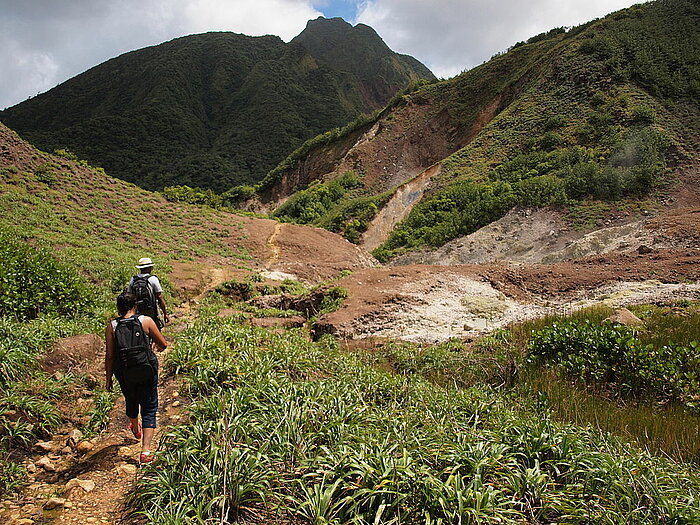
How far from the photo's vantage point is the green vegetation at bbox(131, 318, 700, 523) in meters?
1.94

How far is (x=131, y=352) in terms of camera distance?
284 centimetres

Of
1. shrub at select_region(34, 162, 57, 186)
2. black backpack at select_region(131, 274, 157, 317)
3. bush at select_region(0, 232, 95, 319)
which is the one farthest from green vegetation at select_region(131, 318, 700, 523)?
shrub at select_region(34, 162, 57, 186)

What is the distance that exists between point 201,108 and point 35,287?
235ft

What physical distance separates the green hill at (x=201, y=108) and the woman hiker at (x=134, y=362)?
166 ft

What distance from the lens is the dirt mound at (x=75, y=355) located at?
4.26 meters

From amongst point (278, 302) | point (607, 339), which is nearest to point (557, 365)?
point (607, 339)

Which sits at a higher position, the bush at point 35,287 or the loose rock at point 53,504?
the bush at point 35,287

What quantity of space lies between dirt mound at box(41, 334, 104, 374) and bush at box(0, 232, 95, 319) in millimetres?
1116

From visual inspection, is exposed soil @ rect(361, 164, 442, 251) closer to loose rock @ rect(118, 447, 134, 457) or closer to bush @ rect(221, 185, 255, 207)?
loose rock @ rect(118, 447, 134, 457)

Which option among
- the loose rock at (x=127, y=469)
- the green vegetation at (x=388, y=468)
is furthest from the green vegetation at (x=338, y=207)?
the loose rock at (x=127, y=469)

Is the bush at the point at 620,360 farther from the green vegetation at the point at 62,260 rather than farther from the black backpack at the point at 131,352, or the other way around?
the green vegetation at the point at 62,260

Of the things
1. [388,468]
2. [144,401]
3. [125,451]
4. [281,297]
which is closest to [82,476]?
[125,451]

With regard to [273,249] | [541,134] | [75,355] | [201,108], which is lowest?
[75,355]

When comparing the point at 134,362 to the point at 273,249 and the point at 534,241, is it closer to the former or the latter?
the point at 273,249
